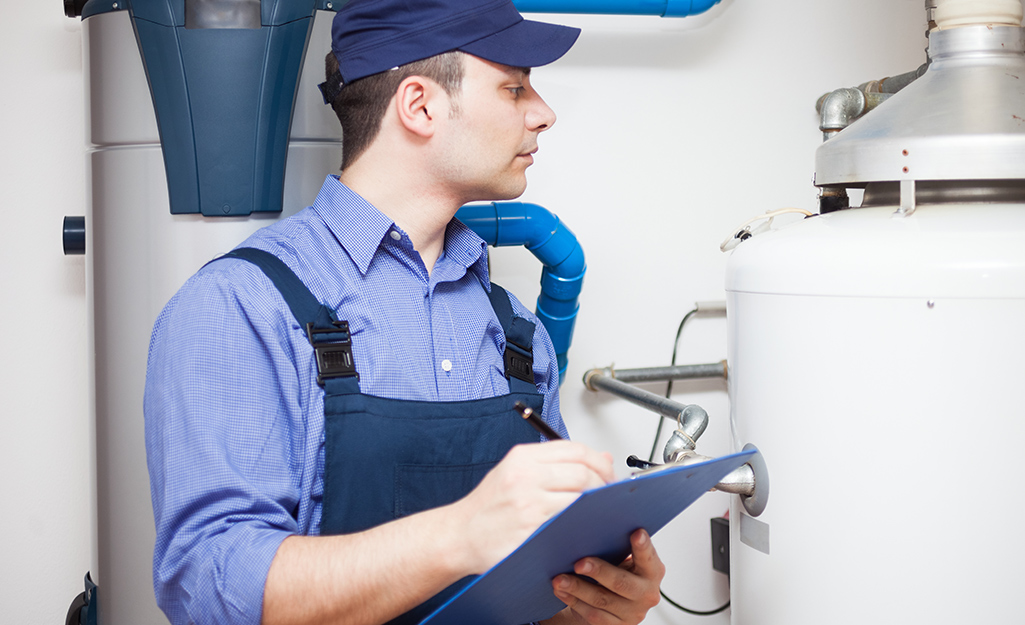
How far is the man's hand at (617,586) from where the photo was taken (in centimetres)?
77

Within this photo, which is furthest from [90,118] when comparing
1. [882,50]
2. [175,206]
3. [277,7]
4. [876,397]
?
[882,50]

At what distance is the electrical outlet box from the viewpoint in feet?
5.40

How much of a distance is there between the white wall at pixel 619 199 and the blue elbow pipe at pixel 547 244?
0.60ft

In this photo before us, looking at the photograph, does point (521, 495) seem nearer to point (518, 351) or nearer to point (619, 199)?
point (518, 351)

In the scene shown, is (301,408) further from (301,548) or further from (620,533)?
(620,533)

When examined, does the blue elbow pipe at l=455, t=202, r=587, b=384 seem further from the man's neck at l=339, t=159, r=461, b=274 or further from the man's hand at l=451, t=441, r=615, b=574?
the man's hand at l=451, t=441, r=615, b=574

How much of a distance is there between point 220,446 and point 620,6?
40.0 inches

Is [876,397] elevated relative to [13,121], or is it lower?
lower

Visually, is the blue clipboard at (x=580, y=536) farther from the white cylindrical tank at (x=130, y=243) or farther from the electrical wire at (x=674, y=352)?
the electrical wire at (x=674, y=352)

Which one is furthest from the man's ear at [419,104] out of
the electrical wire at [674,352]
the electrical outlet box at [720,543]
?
the electrical outlet box at [720,543]

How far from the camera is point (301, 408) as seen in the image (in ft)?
2.72

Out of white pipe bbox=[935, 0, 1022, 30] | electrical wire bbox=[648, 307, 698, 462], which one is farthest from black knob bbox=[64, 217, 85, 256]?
white pipe bbox=[935, 0, 1022, 30]

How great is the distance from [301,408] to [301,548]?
162 mm

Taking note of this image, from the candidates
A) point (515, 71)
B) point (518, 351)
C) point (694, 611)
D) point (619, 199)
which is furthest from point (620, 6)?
point (694, 611)
